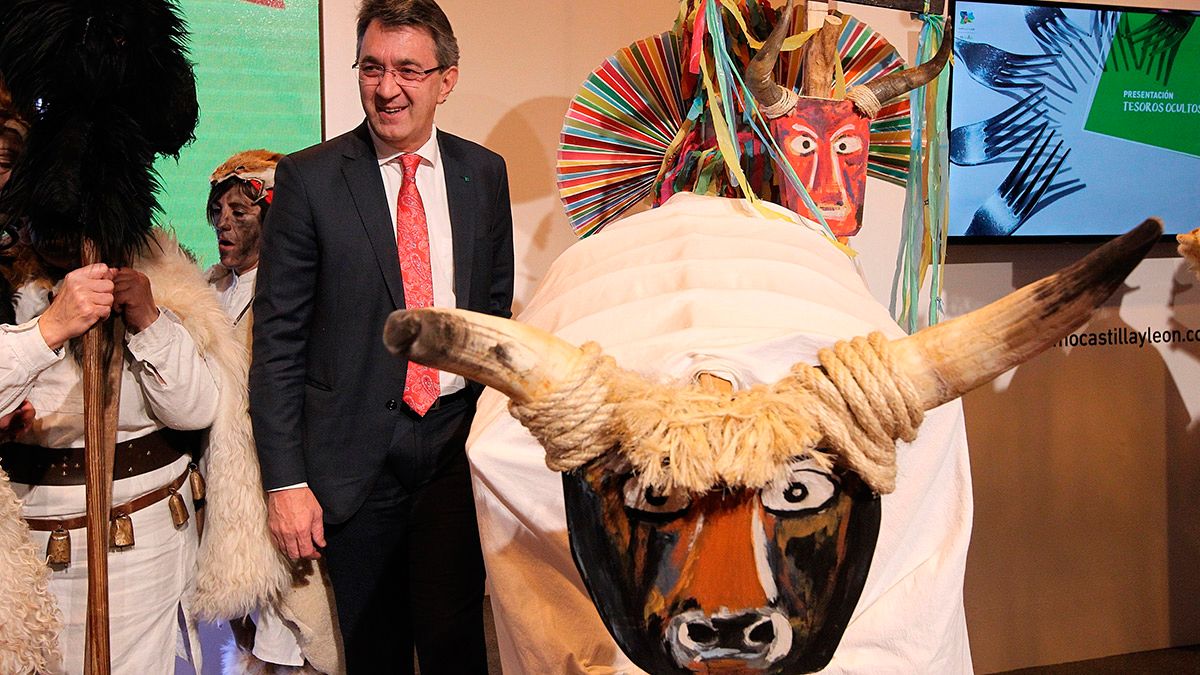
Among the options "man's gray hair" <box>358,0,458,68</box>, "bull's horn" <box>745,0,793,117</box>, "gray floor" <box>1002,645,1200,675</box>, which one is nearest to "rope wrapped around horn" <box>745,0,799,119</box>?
"bull's horn" <box>745,0,793,117</box>

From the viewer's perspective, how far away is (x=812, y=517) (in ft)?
3.61

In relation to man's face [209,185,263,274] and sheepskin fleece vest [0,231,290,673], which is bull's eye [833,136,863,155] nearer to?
sheepskin fleece vest [0,231,290,673]

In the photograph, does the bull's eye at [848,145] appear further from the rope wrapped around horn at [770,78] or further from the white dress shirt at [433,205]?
the white dress shirt at [433,205]

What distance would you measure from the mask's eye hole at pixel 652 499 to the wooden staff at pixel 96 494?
108 centimetres

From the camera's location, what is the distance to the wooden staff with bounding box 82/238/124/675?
69.0 inches

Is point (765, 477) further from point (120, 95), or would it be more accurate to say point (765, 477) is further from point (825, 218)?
point (120, 95)

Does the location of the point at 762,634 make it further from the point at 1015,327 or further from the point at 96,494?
the point at 96,494

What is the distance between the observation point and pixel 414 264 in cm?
209

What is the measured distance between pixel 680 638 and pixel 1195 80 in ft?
10.1

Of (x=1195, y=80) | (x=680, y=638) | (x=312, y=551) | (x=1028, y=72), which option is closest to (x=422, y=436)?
(x=312, y=551)


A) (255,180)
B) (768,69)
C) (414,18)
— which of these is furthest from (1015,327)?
(255,180)

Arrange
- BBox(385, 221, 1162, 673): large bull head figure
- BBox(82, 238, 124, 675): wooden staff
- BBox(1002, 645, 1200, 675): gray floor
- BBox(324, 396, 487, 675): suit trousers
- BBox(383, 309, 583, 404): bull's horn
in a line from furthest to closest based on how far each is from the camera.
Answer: BBox(1002, 645, 1200, 675): gray floor → BBox(324, 396, 487, 675): suit trousers → BBox(82, 238, 124, 675): wooden staff → BBox(385, 221, 1162, 673): large bull head figure → BBox(383, 309, 583, 404): bull's horn

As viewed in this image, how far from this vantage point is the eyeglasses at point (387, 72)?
80.7 inches

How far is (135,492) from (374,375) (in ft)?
1.55
